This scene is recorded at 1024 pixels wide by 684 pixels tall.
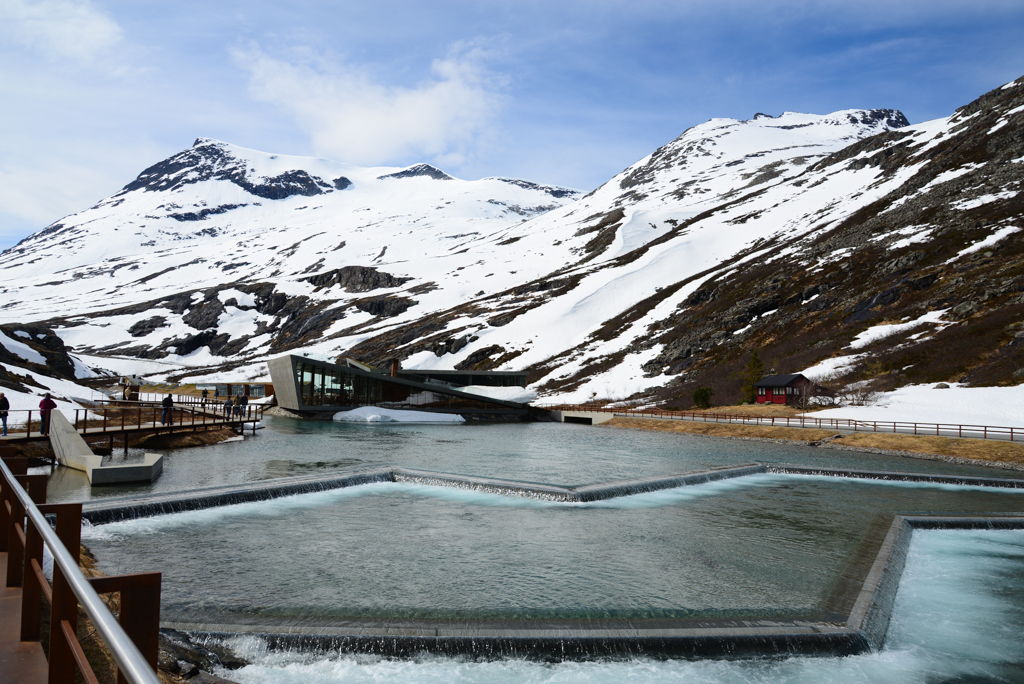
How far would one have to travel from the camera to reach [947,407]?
61062 mm

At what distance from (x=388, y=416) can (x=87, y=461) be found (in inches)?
1938

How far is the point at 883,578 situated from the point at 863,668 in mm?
5059

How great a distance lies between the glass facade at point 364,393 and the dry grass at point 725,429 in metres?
22.7

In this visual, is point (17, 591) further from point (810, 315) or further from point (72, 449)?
point (810, 315)

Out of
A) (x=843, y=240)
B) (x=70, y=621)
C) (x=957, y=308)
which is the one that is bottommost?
(x=70, y=621)

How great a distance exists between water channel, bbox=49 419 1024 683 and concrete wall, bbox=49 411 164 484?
751mm

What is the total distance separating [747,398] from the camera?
79625 millimetres

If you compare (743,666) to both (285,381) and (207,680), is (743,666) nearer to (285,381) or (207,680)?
(207,680)

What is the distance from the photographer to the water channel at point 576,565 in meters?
12.7

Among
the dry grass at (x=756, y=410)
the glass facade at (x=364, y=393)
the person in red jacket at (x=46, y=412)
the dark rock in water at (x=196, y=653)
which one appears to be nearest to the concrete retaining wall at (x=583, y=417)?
the glass facade at (x=364, y=393)

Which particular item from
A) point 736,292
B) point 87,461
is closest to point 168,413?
point 87,461

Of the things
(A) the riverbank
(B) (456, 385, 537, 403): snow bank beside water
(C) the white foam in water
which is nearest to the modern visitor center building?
(B) (456, 385, 537, 403): snow bank beside water

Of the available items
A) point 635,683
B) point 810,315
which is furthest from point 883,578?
point 810,315

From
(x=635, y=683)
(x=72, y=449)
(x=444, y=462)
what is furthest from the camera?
(x=444, y=462)
